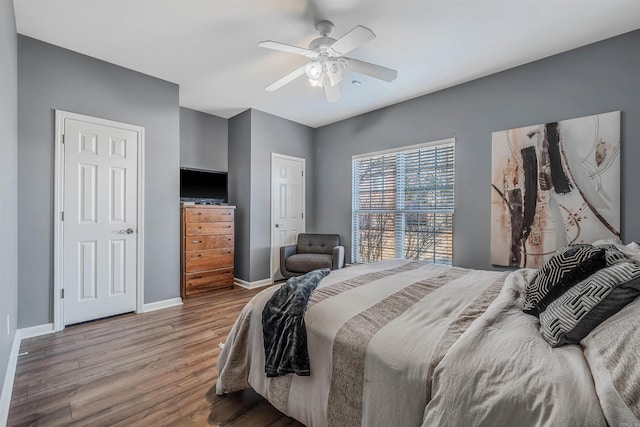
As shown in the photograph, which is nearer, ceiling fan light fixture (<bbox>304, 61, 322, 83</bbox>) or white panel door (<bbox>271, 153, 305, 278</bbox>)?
ceiling fan light fixture (<bbox>304, 61, 322, 83</bbox>)

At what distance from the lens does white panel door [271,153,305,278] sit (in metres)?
4.53

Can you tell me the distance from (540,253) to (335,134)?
3.27m

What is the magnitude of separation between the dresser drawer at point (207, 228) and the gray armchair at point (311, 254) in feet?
2.86

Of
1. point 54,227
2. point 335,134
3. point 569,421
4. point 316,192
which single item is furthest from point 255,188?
point 569,421

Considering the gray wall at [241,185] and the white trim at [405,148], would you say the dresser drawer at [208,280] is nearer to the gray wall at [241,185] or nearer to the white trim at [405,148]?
the gray wall at [241,185]

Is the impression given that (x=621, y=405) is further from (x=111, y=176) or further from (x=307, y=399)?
(x=111, y=176)

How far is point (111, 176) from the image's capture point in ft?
9.68

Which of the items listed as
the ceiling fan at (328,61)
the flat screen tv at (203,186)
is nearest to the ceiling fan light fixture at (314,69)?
the ceiling fan at (328,61)

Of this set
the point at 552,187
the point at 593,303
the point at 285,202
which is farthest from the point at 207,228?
the point at 552,187

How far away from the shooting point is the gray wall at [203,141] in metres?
4.24

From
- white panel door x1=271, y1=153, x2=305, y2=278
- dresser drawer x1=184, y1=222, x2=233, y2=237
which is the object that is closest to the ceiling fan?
white panel door x1=271, y1=153, x2=305, y2=278

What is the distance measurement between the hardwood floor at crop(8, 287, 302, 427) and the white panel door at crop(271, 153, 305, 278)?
1.88m

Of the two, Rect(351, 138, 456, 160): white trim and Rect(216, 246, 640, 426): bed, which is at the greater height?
Rect(351, 138, 456, 160): white trim

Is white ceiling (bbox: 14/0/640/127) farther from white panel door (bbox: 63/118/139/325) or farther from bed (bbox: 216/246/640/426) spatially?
bed (bbox: 216/246/640/426)
